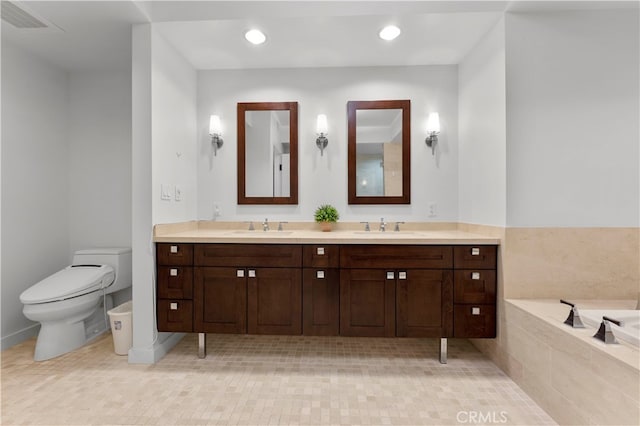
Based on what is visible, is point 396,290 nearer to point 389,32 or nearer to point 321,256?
point 321,256

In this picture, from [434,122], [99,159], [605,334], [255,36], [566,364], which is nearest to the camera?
[605,334]

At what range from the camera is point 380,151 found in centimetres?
254

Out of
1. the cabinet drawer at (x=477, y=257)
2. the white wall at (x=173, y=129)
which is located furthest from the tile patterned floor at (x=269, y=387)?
the white wall at (x=173, y=129)

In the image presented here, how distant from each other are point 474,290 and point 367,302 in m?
0.69

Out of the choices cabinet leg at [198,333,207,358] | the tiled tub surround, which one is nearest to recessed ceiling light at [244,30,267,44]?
cabinet leg at [198,333,207,358]

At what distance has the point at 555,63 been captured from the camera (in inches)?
73.6

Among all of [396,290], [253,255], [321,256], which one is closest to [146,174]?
[253,255]

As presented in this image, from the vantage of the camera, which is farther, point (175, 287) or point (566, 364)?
point (175, 287)

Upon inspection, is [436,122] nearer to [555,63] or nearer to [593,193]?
[555,63]

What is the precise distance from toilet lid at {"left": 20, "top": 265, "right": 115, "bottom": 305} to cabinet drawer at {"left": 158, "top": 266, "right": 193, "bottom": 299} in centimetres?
61

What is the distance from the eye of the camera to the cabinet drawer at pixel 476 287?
1947 millimetres

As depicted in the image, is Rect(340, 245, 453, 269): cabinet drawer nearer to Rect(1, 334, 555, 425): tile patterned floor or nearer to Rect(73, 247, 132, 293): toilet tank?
Rect(1, 334, 555, 425): tile patterned floor

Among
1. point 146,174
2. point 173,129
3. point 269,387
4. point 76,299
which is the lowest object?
point 269,387

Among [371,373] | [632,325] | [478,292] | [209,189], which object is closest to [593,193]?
[632,325]
